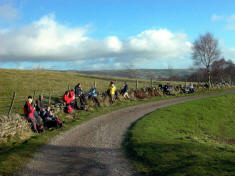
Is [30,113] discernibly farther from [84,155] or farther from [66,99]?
[84,155]

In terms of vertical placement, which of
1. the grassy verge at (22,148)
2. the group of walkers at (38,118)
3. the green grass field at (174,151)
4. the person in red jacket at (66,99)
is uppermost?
the person in red jacket at (66,99)

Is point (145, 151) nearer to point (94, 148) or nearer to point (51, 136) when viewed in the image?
point (94, 148)

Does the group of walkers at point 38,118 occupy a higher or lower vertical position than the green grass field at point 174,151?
higher

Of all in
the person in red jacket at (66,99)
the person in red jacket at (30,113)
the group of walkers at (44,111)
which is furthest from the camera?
the person in red jacket at (66,99)

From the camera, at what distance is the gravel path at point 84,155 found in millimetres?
7352

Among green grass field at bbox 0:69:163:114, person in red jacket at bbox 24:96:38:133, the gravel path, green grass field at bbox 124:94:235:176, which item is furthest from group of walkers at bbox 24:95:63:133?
green grass field at bbox 124:94:235:176

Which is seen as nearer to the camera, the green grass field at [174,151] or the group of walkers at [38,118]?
the green grass field at [174,151]

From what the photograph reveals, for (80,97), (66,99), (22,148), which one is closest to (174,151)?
(22,148)

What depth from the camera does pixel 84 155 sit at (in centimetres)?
883

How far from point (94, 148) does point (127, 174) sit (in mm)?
2932

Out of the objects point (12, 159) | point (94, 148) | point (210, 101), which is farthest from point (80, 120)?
point (210, 101)

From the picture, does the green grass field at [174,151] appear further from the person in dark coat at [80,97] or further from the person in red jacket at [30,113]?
the person in dark coat at [80,97]

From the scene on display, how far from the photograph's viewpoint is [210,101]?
26594 millimetres

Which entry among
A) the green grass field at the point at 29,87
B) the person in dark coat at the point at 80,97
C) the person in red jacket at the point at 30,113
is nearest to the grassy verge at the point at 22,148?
the person in red jacket at the point at 30,113
